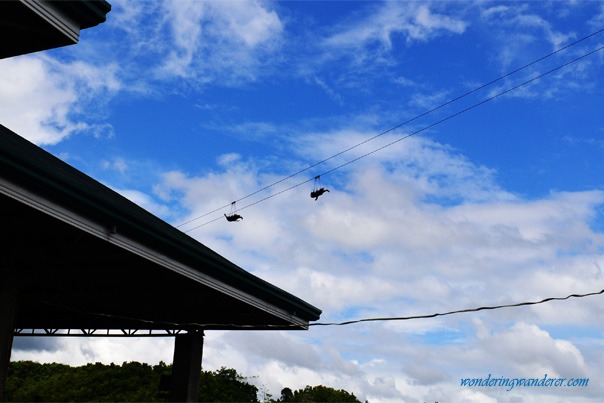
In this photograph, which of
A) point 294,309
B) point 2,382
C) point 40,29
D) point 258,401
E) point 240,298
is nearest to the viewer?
point 40,29

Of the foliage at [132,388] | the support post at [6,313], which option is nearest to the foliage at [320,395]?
the foliage at [132,388]

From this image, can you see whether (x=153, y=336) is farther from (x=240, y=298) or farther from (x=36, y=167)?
(x=36, y=167)

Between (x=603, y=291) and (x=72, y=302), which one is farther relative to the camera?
(x=72, y=302)

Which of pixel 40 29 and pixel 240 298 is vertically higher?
pixel 40 29

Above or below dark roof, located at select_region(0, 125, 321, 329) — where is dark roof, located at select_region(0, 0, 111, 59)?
above

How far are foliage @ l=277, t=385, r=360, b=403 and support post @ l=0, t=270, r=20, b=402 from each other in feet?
61.6

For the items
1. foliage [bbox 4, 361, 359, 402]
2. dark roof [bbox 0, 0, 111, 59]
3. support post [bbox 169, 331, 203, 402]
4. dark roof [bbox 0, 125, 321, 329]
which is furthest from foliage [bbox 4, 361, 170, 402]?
dark roof [bbox 0, 0, 111, 59]

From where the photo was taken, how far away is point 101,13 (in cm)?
1226

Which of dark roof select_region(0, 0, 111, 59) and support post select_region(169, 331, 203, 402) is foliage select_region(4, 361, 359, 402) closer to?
support post select_region(169, 331, 203, 402)

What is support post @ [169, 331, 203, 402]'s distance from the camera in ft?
79.2

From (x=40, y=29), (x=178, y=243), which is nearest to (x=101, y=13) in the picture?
(x=40, y=29)

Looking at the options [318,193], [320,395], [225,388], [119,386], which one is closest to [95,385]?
[119,386]

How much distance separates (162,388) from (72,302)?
4362mm

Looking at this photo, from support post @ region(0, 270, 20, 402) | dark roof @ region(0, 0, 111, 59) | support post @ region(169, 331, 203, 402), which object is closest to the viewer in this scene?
dark roof @ region(0, 0, 111, 59)
